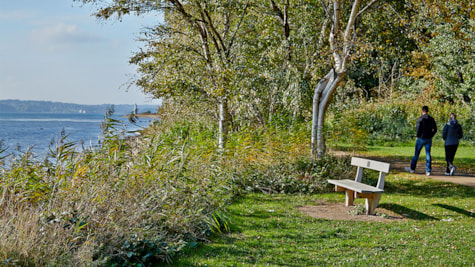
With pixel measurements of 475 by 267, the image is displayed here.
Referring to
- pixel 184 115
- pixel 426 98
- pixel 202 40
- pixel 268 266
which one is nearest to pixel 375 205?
pixel 268 266

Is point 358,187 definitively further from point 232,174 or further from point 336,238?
point 232,174

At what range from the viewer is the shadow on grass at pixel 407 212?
779 centimetres

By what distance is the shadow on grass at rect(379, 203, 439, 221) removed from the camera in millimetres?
7785

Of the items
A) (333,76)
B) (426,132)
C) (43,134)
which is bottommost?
(43,134)

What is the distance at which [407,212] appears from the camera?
8.16 m

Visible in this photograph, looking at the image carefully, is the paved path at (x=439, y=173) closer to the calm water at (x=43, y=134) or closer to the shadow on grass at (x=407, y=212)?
the shadow on grass at (x=407, y=212)

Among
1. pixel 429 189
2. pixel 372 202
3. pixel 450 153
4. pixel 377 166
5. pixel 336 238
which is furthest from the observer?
pixel 450 153

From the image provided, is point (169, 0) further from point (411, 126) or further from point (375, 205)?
point (411, 126)

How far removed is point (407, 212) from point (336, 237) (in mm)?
2596

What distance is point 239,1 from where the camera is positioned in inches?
482

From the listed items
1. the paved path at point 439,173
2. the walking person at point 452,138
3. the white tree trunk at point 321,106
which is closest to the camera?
the white tree trunk at point 321,106

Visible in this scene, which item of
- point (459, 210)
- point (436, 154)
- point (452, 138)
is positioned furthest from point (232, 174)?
point (436, 154)

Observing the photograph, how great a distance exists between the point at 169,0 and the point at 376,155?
34.1 ft

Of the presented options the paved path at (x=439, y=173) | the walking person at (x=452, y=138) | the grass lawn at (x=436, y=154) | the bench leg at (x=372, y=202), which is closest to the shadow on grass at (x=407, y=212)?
the bench leg at (x=372, y=202)
